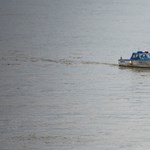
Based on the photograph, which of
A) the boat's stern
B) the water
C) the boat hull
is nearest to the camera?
the water

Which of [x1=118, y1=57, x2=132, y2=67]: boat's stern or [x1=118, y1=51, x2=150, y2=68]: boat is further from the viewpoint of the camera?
[x1=118, y1=57, x2=132, y2=67]: boat's stern

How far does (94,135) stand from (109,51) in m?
34.6

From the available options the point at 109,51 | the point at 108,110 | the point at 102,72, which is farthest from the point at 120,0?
the point at 108,110

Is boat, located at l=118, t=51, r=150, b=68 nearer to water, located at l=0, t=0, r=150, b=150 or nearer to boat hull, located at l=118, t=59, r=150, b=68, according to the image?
boat hull, located at l=118, t=59, r=150, b=68

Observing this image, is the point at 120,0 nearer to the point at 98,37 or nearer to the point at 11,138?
the point at 98,37

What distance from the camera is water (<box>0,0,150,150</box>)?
37.8 m

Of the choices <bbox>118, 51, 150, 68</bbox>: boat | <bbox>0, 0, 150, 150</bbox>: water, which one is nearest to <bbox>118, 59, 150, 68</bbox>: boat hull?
<bbox>118, 51, 150, 68</bbox>: boat

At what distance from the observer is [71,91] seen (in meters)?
50.1

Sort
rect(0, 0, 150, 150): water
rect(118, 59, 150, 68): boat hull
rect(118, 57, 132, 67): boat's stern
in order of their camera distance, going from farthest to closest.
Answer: rect(118, 57, 132, 67): boat's stern < rect(118, 59, 150, 68): boat hull < rect(0, 0, 150, 150): water

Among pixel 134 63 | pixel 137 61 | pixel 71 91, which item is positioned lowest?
pixel 71 91

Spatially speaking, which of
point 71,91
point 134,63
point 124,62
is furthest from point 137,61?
point 71,91

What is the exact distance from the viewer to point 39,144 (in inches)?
1449

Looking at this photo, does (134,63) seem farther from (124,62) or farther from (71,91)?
(71,91)

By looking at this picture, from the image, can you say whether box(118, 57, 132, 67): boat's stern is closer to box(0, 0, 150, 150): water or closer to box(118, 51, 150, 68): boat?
box(118, 51, 150, 68): boat
